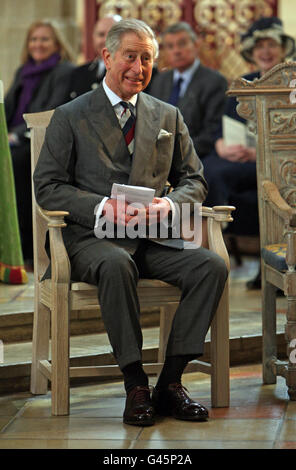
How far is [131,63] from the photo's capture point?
12.2 ft

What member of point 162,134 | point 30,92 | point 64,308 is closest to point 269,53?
point 30,92

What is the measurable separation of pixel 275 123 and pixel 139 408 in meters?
1.52

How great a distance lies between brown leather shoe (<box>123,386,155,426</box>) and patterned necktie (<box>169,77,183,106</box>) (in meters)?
3.09

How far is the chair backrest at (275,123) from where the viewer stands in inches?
164

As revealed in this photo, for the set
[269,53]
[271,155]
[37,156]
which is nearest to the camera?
A: [37,156]

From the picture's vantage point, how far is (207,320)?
11.7 ft

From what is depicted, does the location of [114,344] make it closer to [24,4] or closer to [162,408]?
[162,408]

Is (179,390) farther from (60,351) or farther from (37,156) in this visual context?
(37,156)

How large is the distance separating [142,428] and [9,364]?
860 millimetres

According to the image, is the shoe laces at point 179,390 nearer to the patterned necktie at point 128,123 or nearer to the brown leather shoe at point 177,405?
the brown leather shoe at point 177,405

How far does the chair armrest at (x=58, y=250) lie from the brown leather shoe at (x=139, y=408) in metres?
0.51

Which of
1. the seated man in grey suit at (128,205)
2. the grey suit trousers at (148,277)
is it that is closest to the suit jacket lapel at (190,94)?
the seated man in grey suit at (128,205)

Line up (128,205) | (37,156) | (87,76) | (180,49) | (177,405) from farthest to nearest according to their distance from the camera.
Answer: (87,76) < (180,49) < (37,156) < (128,205) < (177,405)

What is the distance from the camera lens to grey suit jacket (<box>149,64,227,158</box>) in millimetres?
6078
